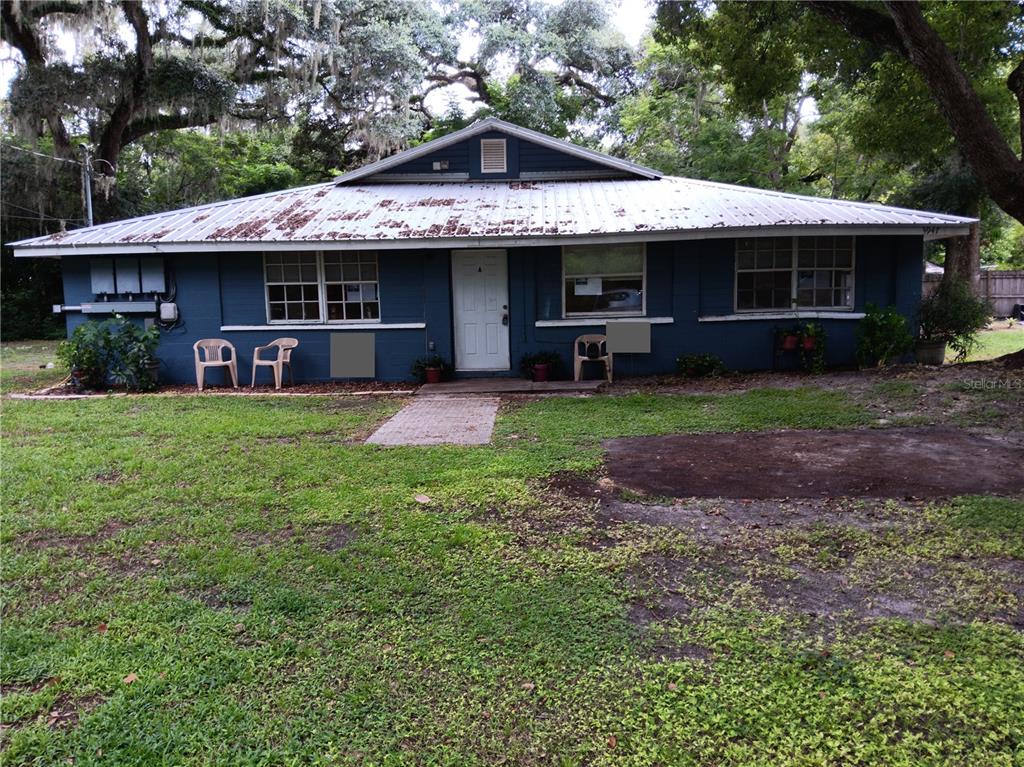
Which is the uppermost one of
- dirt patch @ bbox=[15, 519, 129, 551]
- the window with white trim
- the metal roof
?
the metal roof

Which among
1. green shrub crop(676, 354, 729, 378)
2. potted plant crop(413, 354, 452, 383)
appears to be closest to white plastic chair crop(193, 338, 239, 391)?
potted plant crop(413, 354, 452, 383)

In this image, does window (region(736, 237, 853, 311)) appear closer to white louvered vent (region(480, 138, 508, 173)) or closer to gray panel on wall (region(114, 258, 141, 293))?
white louvered vent (region(480, 138, 508, 173))

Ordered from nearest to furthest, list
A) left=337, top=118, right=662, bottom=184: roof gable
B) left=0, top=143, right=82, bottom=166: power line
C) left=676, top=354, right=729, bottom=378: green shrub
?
left=676, top=354, right=729, bottom=378: green shrub, left=337, top=118, right=662, bottom=184: roof gable, left=0, top=143, right=82, bottom=166: power line

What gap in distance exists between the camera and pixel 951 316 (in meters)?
11.4

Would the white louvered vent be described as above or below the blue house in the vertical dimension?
above

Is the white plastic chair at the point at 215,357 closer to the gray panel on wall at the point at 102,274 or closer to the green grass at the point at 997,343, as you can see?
the gray panel on wall at the point at 102,274

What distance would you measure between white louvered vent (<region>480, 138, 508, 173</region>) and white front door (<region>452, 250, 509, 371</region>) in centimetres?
281

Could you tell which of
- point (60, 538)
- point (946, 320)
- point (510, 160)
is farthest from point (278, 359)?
point (946, 320)

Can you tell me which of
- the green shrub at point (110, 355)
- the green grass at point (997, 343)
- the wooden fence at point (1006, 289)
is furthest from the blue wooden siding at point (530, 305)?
the wooden fence at point (1006, 289)

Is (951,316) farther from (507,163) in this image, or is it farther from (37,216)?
(37,216)

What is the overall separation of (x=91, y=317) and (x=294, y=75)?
10400 millimetres

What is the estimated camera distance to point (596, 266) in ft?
37.5

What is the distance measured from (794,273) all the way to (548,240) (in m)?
4.14

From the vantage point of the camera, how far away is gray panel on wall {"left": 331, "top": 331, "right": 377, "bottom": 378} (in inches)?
448
